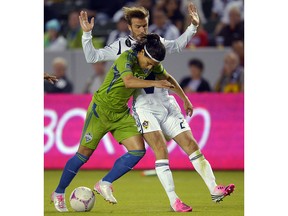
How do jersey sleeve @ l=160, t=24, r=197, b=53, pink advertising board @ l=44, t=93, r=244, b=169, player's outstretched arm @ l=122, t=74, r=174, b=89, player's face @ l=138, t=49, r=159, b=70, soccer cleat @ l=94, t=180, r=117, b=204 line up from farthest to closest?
pink advertising board @ l=44, t=93, r=244, b=169 → jersey sleeve @ l=160, t=24, r=197, b=53 → soccer cleat @ l=94, t=180, r=117, b=204 → player's face @ l=138, t=49, r=159, b=70 → player's outstretched arm @ l=122, t=74, r=174, b=89

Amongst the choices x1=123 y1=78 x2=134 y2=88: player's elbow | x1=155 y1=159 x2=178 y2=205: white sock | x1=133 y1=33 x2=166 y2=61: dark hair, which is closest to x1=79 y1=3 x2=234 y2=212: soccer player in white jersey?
x1=155 y1=159 x2=178 y2=205: white sock

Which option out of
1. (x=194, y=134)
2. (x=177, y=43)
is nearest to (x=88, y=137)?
(x=177, y=43)

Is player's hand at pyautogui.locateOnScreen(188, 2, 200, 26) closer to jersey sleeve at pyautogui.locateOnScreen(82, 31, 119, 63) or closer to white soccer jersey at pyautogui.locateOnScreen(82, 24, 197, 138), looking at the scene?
white soccer jersey at pyautogui.locateOnScreen(82, 24, 197, 138)

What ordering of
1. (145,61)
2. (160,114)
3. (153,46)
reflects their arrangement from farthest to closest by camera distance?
(160,114), (145,61), (153,46)

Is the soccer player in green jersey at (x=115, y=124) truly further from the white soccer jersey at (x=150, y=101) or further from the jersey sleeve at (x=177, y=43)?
the jersey sleeve at (x=177, y=43)

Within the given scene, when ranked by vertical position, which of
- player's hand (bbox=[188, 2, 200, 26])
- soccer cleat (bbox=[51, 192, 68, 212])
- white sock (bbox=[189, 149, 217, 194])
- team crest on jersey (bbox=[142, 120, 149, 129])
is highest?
player's hand (bbox=[188, 2, 200, 26])

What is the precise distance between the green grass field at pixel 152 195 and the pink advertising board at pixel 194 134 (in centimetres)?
34

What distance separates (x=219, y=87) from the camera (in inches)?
570

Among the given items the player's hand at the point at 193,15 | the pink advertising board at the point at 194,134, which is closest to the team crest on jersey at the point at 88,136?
the player's hand at the point at 193,15

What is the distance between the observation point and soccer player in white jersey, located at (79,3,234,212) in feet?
27.0

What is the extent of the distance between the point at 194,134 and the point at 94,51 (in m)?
5.41

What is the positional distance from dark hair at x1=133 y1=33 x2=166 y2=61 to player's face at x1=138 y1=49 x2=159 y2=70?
1.6 inches

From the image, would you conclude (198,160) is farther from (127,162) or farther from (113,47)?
(113,47)

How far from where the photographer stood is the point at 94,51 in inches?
331
